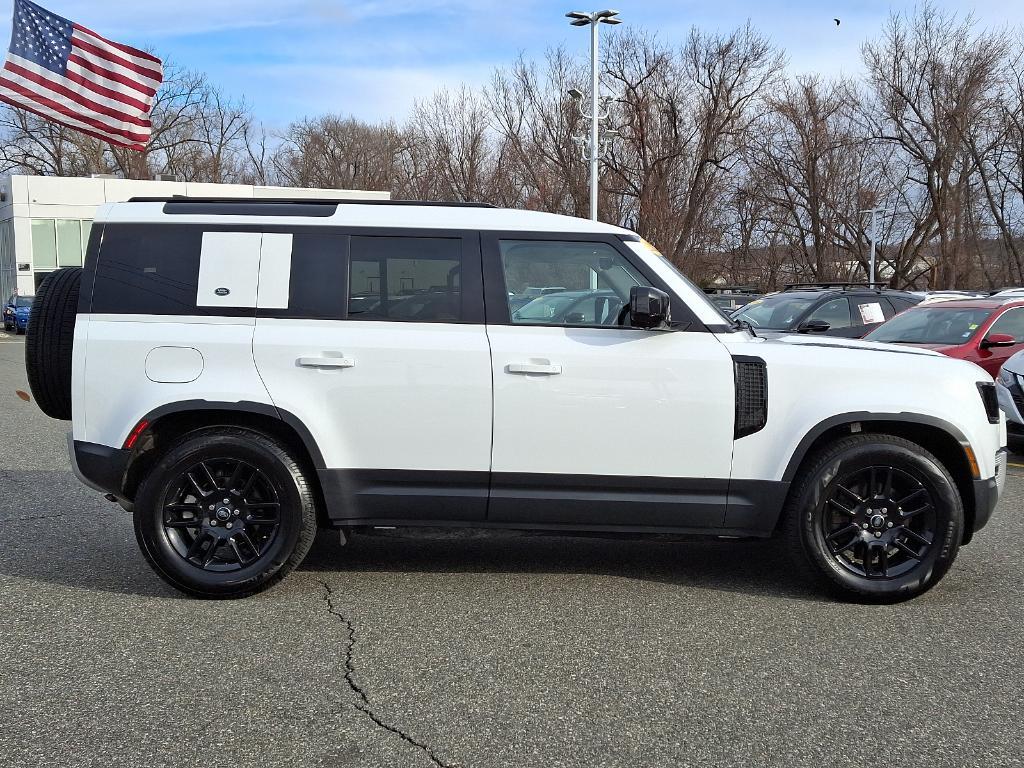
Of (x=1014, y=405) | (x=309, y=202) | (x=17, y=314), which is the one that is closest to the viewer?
(x=309, y=202)

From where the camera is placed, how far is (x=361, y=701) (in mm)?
3637

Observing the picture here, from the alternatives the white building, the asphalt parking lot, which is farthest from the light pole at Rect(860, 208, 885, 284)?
the asphalt parking lot

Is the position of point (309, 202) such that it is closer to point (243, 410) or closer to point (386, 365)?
point (386, 365)

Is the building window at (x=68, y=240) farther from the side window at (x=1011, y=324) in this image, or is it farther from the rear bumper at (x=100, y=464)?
the rear bumper at (x=100, y=464)

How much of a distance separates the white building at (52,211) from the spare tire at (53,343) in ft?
136

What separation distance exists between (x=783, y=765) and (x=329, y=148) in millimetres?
59137

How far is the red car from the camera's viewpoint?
10.4 metres

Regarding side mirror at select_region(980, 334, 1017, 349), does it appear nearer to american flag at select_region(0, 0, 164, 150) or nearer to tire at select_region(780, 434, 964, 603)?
tire at select_region(780, 434, 964, 603)

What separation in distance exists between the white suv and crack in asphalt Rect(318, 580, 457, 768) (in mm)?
486

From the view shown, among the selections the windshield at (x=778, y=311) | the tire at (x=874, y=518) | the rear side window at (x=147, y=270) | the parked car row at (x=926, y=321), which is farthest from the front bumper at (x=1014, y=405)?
the rear side window at (x=147, y=270)

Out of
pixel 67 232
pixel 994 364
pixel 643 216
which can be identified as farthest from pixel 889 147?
pixel 67 232

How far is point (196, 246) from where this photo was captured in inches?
192

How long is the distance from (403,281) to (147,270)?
1289 millimetres

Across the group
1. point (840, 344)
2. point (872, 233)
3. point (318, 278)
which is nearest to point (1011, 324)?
point (840, 344)
